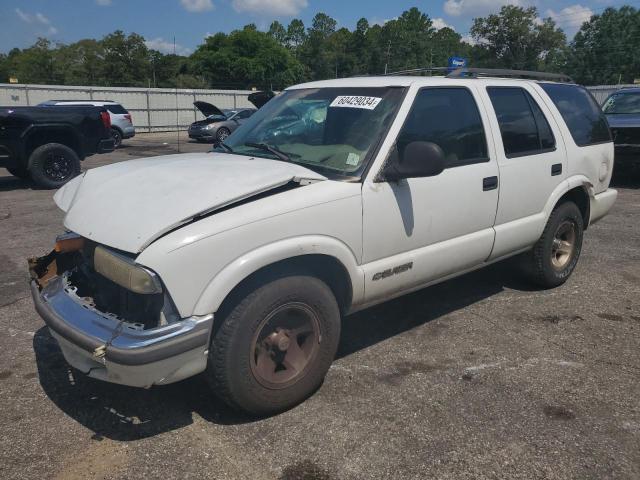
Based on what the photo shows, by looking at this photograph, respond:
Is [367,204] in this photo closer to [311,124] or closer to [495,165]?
[311,124]

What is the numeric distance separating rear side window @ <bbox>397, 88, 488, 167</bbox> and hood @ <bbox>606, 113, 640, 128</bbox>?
753cm

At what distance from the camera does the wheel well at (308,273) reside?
265 cm

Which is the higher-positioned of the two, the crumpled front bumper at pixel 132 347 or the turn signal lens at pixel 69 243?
the turn signal lens at pixel 69 243

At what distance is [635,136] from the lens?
380 inches

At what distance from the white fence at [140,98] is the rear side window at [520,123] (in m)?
21.9

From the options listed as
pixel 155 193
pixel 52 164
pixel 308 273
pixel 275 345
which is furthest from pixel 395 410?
pixel 52 164

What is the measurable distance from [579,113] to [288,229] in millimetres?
3486

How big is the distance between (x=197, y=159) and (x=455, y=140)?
5.77 ft

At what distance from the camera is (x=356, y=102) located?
3451 mm

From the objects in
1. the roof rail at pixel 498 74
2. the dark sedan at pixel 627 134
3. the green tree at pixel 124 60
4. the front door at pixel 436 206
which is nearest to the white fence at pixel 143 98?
the dark sedan at pixel 627 134

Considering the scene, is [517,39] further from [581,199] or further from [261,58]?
[581,199]

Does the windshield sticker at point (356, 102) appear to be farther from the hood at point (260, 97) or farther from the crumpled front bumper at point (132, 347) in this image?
the hood at point (260, 97)

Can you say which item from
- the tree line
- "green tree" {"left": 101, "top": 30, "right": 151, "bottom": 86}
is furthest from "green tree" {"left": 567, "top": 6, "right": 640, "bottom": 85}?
"green tree" {"left": 101, "top": 30, "right": 151, "bottom": 86}

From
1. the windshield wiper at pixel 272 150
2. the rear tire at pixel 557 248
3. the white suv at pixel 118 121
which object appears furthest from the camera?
the white suv at pixel 118 121
